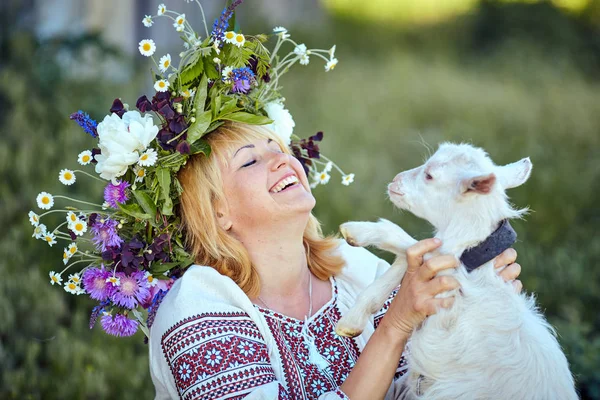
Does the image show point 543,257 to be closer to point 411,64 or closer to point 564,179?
point 564,179

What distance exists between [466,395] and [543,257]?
3.76 m

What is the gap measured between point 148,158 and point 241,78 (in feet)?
1.74

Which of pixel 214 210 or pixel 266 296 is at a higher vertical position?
pixel 214 210

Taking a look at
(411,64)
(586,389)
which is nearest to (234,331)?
(586,389)

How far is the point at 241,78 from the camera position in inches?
115

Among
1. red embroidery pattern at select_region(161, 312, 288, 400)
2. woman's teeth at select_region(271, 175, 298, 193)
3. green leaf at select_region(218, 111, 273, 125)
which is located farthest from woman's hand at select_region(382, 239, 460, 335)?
green leaf at select_region(218, 111, 273, 125)

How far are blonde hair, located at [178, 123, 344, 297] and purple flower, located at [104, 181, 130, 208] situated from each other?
0.92ft

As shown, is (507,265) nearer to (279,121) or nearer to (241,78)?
(279,121)

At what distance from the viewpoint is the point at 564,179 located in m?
6.93

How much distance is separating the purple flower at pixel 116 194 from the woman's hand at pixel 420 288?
3.64 feet

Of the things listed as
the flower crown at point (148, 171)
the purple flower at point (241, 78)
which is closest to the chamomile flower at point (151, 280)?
the flower crown at point (148, 171)

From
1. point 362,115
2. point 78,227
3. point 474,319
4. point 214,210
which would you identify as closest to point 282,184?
point 214,210

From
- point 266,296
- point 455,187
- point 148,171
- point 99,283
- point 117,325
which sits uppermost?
point 455,187

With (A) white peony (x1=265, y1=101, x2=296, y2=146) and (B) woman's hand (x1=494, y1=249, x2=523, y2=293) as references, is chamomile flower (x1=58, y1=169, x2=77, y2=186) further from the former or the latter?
(B) woman's hand (x1=494, y1=249, x2=523, y2=293)
